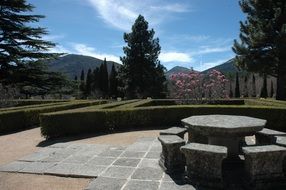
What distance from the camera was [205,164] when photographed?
4.95 meters

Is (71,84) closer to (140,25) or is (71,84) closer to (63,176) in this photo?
(140,25)

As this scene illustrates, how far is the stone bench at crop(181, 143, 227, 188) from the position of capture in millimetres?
4840

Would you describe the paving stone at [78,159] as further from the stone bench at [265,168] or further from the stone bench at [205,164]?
the stone bench at [265,168]

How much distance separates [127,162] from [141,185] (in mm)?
1435

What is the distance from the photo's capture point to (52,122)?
9.92m

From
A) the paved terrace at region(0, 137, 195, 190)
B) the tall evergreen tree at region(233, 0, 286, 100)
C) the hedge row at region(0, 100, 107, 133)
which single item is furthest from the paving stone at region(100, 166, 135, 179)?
the tall evergreen tree at region(233, 0, 286, 100)

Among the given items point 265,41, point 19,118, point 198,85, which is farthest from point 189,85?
point 19,118

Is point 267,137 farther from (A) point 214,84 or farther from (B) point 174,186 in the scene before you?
(A) point 214,84

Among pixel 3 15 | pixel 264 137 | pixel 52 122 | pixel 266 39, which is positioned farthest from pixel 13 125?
pixel 3 15

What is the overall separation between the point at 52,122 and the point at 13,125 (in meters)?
2.80

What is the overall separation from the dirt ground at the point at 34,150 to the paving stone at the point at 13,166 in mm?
204

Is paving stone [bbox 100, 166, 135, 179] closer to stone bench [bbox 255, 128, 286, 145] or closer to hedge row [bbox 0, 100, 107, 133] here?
stone bench [bbox 255, 128, 286, 145]

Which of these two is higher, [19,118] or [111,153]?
[19,118]

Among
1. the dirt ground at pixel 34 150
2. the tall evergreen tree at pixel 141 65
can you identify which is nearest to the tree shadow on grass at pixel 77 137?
the dirt ground at pixel 34 150
